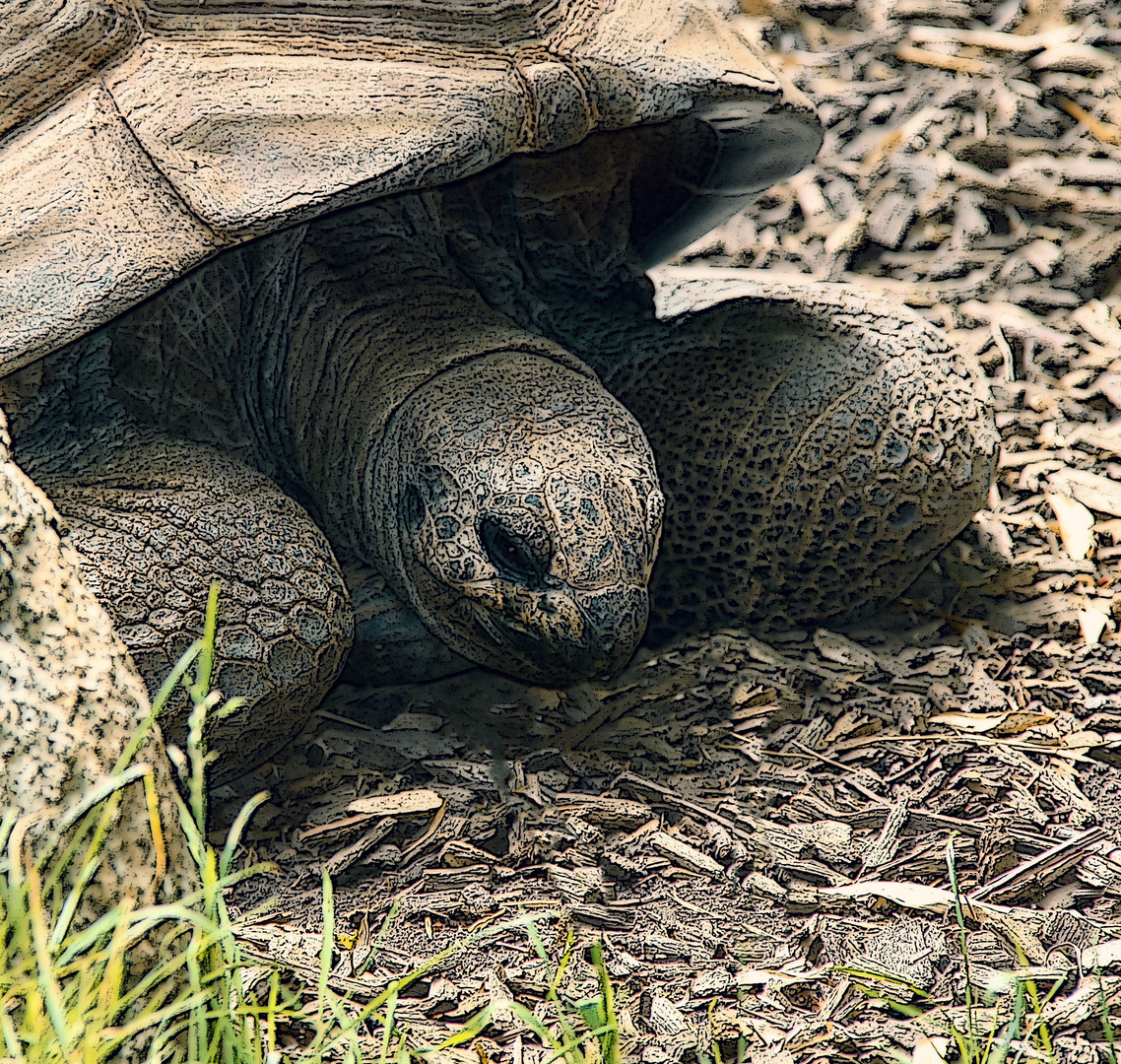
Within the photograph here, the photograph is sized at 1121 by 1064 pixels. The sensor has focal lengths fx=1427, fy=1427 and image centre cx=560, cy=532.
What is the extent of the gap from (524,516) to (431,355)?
588 mm

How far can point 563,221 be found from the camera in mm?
3334

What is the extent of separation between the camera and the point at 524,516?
243 centimetres

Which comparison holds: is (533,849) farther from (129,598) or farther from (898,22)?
(898,22)

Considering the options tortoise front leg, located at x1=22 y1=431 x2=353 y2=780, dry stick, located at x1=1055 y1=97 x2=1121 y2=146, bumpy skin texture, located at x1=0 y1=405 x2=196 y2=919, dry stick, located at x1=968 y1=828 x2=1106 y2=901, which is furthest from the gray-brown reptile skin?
dry stick, located at x1=1055 y1=97 x2=1121 y2=146

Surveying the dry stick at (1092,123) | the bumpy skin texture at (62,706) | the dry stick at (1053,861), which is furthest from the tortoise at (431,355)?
the dry stick at (1092,123)

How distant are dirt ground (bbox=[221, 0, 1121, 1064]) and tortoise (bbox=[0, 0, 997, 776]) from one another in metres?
0.20

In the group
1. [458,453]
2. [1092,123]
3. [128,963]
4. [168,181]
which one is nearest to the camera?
[128,963]

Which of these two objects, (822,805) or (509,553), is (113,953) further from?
(822,805)

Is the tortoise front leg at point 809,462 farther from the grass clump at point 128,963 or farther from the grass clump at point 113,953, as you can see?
the grass clump at point 113,953

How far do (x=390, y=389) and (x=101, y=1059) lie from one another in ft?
5.25

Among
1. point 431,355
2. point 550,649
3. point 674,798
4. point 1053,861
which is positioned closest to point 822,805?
point 674,798

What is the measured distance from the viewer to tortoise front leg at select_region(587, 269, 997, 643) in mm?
3189

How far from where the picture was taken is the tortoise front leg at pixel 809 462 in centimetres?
319

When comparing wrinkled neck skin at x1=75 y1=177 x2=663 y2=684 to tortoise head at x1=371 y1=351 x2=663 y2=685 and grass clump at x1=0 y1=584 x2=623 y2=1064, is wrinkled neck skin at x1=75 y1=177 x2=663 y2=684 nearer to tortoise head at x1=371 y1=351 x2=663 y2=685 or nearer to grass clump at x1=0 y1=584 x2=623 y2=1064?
tortoise head at x1=371 y1=351 x2=663 y2=685
